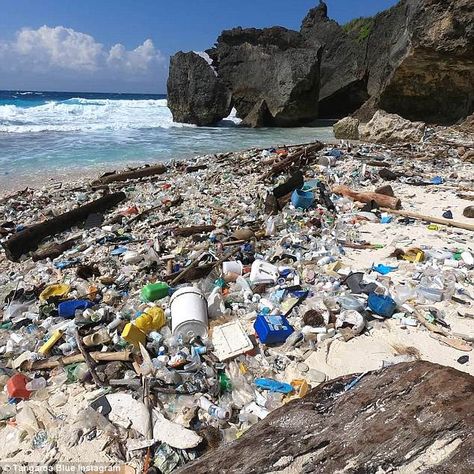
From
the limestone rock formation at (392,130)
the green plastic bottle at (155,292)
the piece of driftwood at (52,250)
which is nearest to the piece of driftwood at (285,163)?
the piece of driftwood at (52,250)

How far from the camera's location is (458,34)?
38.9 feet

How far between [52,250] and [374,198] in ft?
14.4

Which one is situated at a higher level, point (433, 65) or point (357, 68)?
point (357, 68)

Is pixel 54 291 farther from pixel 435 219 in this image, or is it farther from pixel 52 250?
pixel 435 219

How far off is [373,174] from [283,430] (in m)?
6.25

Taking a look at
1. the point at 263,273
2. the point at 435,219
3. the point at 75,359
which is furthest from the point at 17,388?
the point at 435,219

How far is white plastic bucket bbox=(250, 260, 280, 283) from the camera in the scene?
144 inches

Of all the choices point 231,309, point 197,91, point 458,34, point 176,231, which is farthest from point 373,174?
point 197,91

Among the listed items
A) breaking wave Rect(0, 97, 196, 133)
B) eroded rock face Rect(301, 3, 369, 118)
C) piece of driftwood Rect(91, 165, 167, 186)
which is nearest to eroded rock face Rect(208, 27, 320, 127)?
eroded rock face Rect(301, 3, 369, 118)

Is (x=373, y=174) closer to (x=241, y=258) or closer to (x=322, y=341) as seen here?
(x=241, y=258)

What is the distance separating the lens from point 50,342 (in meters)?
2.95

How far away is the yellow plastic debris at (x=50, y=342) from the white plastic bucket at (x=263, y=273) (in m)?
1.69

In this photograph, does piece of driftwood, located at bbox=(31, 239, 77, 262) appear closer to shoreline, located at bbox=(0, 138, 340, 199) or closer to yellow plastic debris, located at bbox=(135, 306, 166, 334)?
yellow plastic debris, located at bbox=(135, 306, 166, 334)

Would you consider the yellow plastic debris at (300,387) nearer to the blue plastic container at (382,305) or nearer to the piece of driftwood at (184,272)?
the blue plastic container at (382,305)
